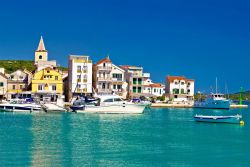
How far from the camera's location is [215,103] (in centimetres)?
9131

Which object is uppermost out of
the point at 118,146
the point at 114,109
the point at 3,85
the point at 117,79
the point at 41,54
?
the point at 41,54

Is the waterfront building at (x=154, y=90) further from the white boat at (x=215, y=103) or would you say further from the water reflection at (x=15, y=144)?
the water reflection at (x=15, y=144)

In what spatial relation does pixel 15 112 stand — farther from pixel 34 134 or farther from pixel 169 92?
pixel 169 92

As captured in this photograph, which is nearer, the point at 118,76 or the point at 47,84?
the point at 47,84

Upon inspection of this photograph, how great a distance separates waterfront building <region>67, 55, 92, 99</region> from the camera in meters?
77.2

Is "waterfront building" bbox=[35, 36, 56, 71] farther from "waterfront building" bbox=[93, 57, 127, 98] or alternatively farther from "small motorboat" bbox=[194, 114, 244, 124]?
"small motorboat" bbox=[194, 114, 244, 124]

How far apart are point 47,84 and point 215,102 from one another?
3741 cm

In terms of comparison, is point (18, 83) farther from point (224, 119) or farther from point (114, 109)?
point (224, 119)

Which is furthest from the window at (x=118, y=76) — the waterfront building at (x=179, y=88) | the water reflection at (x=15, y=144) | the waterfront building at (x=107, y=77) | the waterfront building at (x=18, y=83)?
the water reflection at (x=15, y=144)

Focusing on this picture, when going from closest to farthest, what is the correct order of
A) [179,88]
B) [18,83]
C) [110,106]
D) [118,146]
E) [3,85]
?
[118,146] < [110,106] < [3,85] < [18,83] < [179,88]

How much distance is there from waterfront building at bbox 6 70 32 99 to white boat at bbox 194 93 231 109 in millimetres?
38166

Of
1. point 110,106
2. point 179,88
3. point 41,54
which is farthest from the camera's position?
point 179,88

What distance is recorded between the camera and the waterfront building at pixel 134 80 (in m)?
87.7

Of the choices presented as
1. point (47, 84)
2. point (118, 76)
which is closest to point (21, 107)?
point (47, 84)
